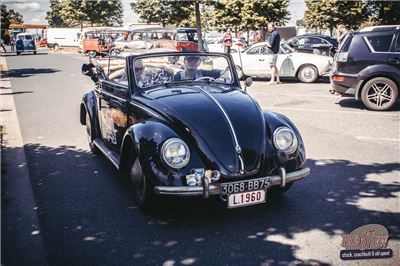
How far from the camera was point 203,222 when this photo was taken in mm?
3969

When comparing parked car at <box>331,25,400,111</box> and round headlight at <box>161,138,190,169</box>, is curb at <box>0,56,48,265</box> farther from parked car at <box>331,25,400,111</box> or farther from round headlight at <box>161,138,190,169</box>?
parked car at <box>331,25,400,111</box>

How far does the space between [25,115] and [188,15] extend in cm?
3284

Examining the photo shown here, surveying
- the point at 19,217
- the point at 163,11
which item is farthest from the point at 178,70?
the point at 163,11

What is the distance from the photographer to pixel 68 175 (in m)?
5.42

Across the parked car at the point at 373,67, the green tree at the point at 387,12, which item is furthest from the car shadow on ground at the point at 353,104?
the green tree at the point at 387,12

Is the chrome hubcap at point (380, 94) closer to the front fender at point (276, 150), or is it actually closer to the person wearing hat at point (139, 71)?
the front fender at point (276, 150)

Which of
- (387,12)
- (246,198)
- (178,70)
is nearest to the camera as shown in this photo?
(246,198)

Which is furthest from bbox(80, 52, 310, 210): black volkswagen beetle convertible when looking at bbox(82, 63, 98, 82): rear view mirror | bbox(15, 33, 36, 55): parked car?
bbox(15, 33, 36, 55): parked car

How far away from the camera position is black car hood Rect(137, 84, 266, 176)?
150 inches

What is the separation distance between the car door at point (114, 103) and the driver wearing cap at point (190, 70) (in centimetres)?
71

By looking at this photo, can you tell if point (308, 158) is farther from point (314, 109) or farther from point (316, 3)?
point (316, 3)

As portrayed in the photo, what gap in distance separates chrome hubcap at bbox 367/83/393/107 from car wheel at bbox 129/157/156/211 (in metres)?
7.00

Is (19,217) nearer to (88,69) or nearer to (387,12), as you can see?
(88,69)

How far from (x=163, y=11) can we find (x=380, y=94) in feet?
125
